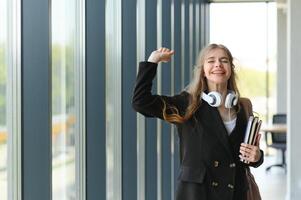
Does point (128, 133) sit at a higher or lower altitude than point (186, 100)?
lower

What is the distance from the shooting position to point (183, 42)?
598 centimetres

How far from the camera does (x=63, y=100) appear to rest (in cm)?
222

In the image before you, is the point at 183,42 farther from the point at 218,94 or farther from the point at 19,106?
the point at 19,106

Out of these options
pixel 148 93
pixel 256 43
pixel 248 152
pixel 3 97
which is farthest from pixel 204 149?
pixel 256 43

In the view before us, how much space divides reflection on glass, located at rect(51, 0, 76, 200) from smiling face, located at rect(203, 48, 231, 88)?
60 centimetres

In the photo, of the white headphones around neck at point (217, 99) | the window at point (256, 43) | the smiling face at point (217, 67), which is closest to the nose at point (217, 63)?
the smiling face at point (217, 67)

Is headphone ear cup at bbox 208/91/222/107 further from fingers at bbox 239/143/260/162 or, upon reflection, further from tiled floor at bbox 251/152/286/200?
tiled floor at bbox 251/152/286/200

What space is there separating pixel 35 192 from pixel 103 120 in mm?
960

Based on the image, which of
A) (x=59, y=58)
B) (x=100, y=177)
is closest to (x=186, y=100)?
(x=59, y=58)

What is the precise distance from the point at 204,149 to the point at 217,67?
349 mm

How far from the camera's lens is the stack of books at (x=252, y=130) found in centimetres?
218

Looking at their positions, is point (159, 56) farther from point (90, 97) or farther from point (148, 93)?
point (90, 97)

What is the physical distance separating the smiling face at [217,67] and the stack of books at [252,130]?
20cm

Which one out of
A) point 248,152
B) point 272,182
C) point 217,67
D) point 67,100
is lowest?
point 272,182
